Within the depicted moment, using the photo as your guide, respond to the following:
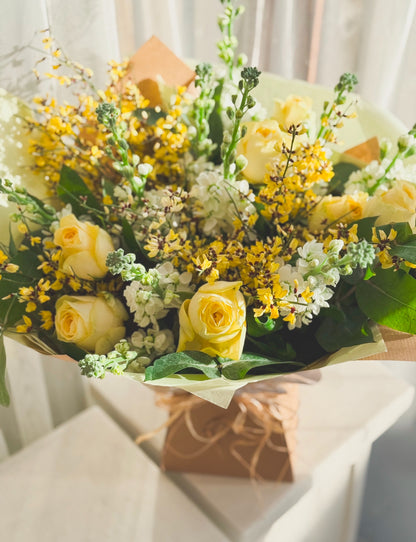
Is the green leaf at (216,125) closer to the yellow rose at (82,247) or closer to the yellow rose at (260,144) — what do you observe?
the yellow rose at (260,144)

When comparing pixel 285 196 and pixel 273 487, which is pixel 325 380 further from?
pixel 285 196

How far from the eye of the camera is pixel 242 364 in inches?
16.9

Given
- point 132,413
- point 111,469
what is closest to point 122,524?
point 111,469

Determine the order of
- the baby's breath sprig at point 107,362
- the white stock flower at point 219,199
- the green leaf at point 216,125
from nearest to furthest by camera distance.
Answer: the baby's breath sprig at point 107,362
the white stock flower at point 219,199
the green leaf at point 216,125

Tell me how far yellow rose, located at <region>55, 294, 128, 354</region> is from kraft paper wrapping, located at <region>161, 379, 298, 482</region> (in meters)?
0.19

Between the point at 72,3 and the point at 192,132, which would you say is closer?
the point at 192,132

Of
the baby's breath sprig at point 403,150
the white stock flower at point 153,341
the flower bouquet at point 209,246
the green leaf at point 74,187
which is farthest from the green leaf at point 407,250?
the green leaf at point 74,187

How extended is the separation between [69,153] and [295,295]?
36 cm

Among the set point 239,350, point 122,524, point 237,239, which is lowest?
point 122,524

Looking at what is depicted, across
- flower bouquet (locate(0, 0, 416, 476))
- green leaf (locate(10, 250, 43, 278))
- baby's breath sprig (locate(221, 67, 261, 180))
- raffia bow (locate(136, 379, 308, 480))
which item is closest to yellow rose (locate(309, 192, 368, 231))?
flower bouquet (locate(0, 0, 416, 476))

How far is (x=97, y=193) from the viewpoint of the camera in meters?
0.61

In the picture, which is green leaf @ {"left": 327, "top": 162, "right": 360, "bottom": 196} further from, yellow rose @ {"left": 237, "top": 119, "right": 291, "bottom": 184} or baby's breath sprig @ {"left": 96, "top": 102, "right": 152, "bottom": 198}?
baby's breath sprig @ {"left": 96, "top": 102, "right": 152, "bottom": 198}

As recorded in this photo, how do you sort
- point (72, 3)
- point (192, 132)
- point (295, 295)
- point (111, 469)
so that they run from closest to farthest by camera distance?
point (295, 295) → point (192, 132) → point (72, 3) → point (111, 469)

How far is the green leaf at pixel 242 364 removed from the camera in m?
0.42
